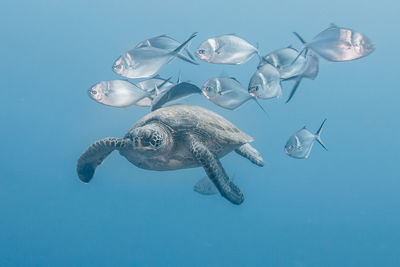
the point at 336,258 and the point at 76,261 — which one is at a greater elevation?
the point at 76,261

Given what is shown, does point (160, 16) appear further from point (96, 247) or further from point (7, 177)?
point (96, 247)

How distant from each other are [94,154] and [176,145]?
53.3 inches

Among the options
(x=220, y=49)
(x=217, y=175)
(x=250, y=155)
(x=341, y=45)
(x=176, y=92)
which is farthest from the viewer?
(x=250, y=155)

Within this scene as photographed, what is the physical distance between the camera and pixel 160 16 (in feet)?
79.9

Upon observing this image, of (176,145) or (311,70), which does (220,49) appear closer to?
(311,70)

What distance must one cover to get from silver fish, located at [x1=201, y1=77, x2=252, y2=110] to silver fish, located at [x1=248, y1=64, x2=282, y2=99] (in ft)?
0.86

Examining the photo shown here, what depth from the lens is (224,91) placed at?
4.87 m

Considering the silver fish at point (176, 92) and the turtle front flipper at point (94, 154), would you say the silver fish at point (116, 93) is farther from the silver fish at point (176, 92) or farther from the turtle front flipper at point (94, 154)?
the turtle front flipper at point (94, 154)

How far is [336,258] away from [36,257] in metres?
14.6

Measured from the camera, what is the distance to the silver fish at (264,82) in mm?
4625

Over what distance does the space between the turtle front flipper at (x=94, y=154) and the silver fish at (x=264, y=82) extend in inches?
88.6

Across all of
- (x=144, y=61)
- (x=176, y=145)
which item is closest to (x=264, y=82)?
(x=176, y=145)

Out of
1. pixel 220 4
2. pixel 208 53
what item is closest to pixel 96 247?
pixel 208 53

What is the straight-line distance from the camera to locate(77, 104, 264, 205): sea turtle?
4355 millimetres
